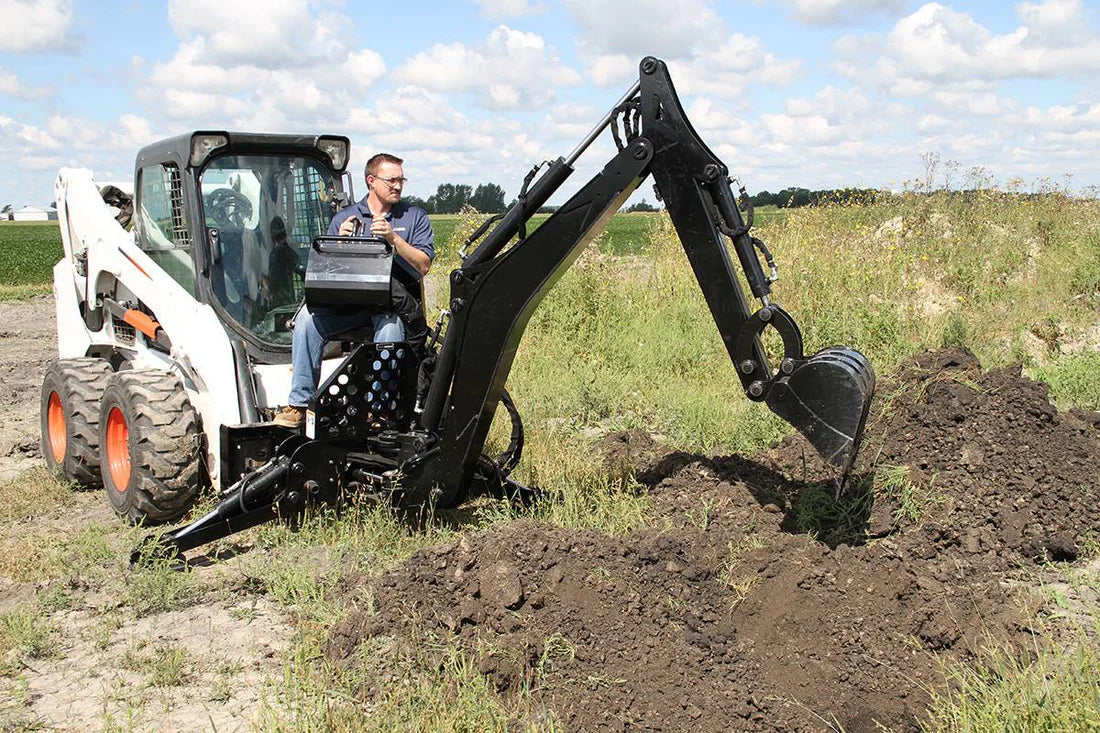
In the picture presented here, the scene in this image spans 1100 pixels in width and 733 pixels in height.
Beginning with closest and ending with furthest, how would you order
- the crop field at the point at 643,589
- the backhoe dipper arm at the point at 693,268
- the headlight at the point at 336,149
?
the crop field at the point at 643,589
the backhoe dipper arm at the point at 693,268
the headlight at the point at 336,149

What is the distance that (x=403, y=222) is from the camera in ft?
19.8

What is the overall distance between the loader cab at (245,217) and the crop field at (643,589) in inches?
50.8

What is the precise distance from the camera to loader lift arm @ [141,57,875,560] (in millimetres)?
4344

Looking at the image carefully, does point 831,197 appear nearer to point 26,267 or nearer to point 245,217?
point 245,217

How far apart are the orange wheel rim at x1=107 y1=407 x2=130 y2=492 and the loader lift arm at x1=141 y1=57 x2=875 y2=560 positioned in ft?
3.98

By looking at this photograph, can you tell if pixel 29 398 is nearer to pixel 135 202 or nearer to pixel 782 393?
pixel 135 202

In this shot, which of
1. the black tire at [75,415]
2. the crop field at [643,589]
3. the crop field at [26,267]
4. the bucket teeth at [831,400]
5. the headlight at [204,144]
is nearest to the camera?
the crop field at [643,589]

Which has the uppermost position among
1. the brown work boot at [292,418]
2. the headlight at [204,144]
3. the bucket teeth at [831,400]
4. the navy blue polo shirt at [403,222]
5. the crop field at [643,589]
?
the headlight at [204,144]

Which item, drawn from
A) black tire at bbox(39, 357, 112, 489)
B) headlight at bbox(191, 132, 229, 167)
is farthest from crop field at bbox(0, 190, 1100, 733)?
headlight at bbox(191, 132, 229, 167)

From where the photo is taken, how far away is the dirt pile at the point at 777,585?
3.92 m

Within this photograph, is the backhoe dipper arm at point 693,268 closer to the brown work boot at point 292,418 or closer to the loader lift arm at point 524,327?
the loader lift arm at point 524,327

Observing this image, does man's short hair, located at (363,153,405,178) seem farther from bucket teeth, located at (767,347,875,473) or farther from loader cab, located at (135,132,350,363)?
bucket teeth, located at (767,347,875,473)

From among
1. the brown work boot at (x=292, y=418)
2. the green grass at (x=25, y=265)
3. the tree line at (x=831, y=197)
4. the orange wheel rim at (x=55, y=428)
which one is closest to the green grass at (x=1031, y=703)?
the brown work boot at (x=292, y=418)

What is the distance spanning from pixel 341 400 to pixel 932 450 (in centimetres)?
343
